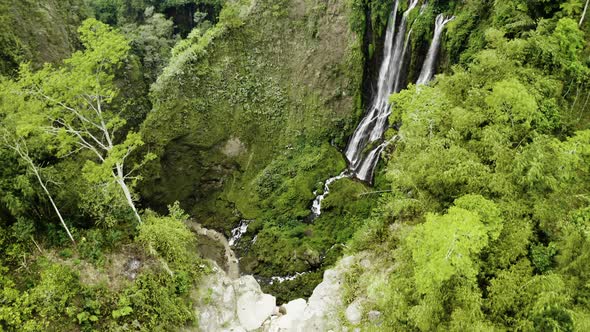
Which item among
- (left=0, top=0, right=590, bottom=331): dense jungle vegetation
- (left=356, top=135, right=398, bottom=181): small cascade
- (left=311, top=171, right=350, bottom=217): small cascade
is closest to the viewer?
(left=0, top=0, right=590, bottom=331): dense jungle vegetation

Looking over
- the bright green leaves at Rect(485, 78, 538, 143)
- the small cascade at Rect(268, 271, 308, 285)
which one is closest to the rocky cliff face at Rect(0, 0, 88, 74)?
the small cascade at Rect(268, 271, 308, 285)

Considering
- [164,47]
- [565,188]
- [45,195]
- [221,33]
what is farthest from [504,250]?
[164,47]

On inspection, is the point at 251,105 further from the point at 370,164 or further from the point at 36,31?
the point at 36,31

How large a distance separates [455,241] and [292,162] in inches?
714

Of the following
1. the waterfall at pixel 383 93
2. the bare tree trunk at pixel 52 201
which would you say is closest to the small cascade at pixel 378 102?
the waterfall at pixel 383 93

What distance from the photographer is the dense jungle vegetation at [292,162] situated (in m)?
8.56

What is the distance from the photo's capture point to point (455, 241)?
7.70 meters

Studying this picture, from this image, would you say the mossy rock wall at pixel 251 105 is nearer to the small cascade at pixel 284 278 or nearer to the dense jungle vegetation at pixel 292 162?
the dense jungle vegetation at pixel 292 162

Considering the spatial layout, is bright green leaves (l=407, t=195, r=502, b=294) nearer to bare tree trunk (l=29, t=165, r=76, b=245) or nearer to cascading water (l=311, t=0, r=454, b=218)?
bare tree trunk (l=29, t=165, r=76, b=245)

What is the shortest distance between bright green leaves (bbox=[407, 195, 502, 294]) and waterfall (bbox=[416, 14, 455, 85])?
13.4m

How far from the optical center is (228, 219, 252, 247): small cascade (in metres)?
23.7

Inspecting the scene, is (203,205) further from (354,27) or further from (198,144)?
(354,27)

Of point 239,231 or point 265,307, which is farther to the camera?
point 239,231

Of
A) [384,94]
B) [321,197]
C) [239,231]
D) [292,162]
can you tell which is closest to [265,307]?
[239,231]
